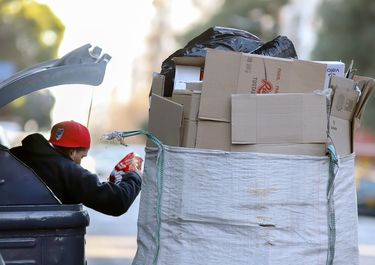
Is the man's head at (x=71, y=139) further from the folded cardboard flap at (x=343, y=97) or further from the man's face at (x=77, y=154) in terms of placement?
the folded cardboard flap at (x=343, y=97)

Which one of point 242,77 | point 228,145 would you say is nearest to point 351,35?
point 242,77

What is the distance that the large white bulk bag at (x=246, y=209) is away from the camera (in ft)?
10.8

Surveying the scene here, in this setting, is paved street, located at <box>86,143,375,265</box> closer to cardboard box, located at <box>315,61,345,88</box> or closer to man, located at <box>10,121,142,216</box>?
man, located at <box>10,121,142,216</box>

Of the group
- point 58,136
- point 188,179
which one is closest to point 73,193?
point 58,136

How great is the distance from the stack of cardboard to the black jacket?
1.19 ft

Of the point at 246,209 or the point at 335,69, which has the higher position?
the point at 335,69

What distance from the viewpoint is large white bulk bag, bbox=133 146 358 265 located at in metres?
3.29

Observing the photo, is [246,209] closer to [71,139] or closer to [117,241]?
[71,139]

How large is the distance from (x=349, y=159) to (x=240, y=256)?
72cm

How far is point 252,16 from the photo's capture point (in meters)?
42.9

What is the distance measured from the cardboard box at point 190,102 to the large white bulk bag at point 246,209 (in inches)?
6.7

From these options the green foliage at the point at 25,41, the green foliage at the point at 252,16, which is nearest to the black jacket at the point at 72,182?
the green foliage at the point at 25,41

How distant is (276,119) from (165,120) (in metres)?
0.53

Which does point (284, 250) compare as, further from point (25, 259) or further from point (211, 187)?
point (25, 259)
